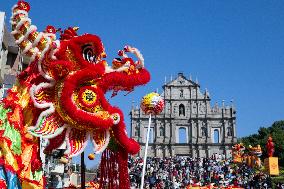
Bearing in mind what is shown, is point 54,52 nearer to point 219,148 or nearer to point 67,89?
point 67,89

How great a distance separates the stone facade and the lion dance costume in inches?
2104

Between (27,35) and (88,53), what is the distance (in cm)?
62

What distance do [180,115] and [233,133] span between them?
330 inches

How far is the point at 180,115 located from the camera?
62.8 metres

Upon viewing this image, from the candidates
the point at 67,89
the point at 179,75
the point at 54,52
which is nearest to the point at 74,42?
the point at 54,52

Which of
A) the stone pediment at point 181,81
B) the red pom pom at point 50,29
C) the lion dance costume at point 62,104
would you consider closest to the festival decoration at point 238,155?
the stone pediment at point 181,81

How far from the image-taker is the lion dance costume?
392cm

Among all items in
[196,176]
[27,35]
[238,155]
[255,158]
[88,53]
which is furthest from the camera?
[238,155]

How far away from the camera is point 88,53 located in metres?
4.23

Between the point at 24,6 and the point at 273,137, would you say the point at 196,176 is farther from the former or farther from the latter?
the point at 273,137

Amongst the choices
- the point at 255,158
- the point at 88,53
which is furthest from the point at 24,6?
the point at 255,158

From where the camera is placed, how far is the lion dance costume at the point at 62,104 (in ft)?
12.9

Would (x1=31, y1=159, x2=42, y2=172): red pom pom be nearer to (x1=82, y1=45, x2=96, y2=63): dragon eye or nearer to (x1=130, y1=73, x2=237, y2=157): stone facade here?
(x1=82, y1=45, x2=96, y2=63): dragon eye

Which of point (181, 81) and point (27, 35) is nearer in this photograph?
point (27, 35)
